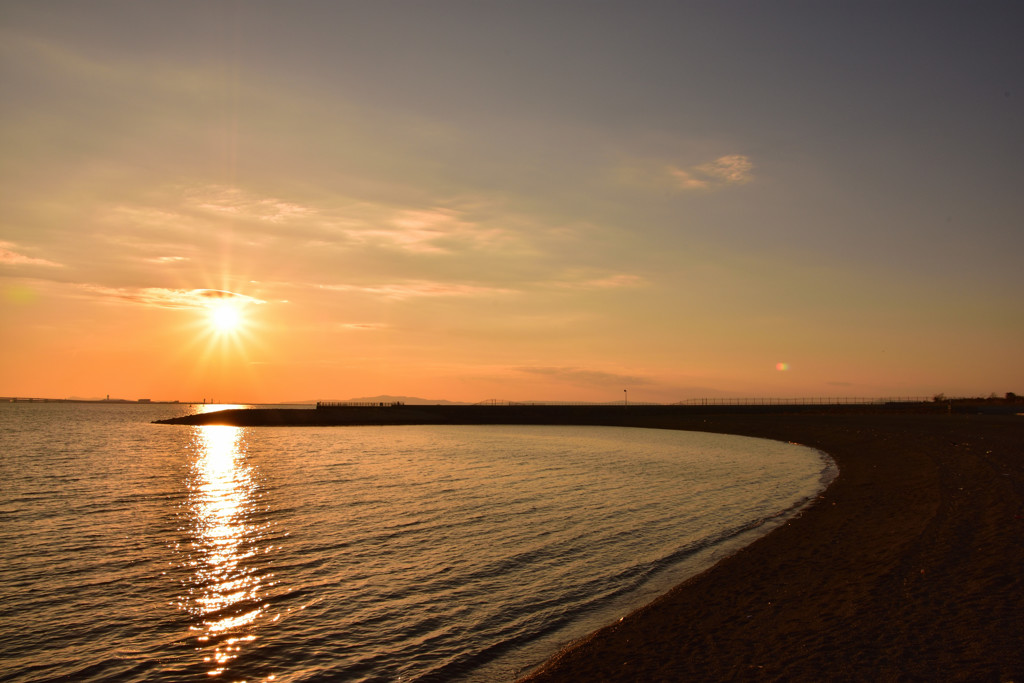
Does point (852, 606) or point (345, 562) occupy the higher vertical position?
point (852, 606)

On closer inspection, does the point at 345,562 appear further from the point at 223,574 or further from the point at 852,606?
the point at 852,606

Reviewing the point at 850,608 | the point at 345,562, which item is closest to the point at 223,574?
the point at 345,562

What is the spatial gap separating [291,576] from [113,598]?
14.3 feet

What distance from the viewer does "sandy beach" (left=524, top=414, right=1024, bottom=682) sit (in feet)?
34.1

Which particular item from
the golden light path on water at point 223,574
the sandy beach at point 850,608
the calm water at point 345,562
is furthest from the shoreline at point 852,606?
the golden light path on water at point 223,574

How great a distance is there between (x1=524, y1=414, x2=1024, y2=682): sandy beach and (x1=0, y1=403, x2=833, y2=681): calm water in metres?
1.49

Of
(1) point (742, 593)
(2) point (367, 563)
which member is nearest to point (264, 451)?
(2) point (367, 563)

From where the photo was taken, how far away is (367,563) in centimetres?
1914

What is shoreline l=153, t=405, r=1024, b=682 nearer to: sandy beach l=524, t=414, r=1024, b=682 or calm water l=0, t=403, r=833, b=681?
sandy beach l=524, t=414, r=1024, b=682

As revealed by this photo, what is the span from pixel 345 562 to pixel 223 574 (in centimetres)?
350

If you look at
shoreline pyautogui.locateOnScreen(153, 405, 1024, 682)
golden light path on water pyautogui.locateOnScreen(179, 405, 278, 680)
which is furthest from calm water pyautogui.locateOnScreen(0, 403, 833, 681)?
shoreline pyautogui.locateOnScreen(153, 405, 1024, 682)

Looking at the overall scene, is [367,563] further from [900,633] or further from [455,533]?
[900,633]

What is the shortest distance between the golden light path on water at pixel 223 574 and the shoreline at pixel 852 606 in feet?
21.8

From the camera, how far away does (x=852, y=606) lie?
518 inches
